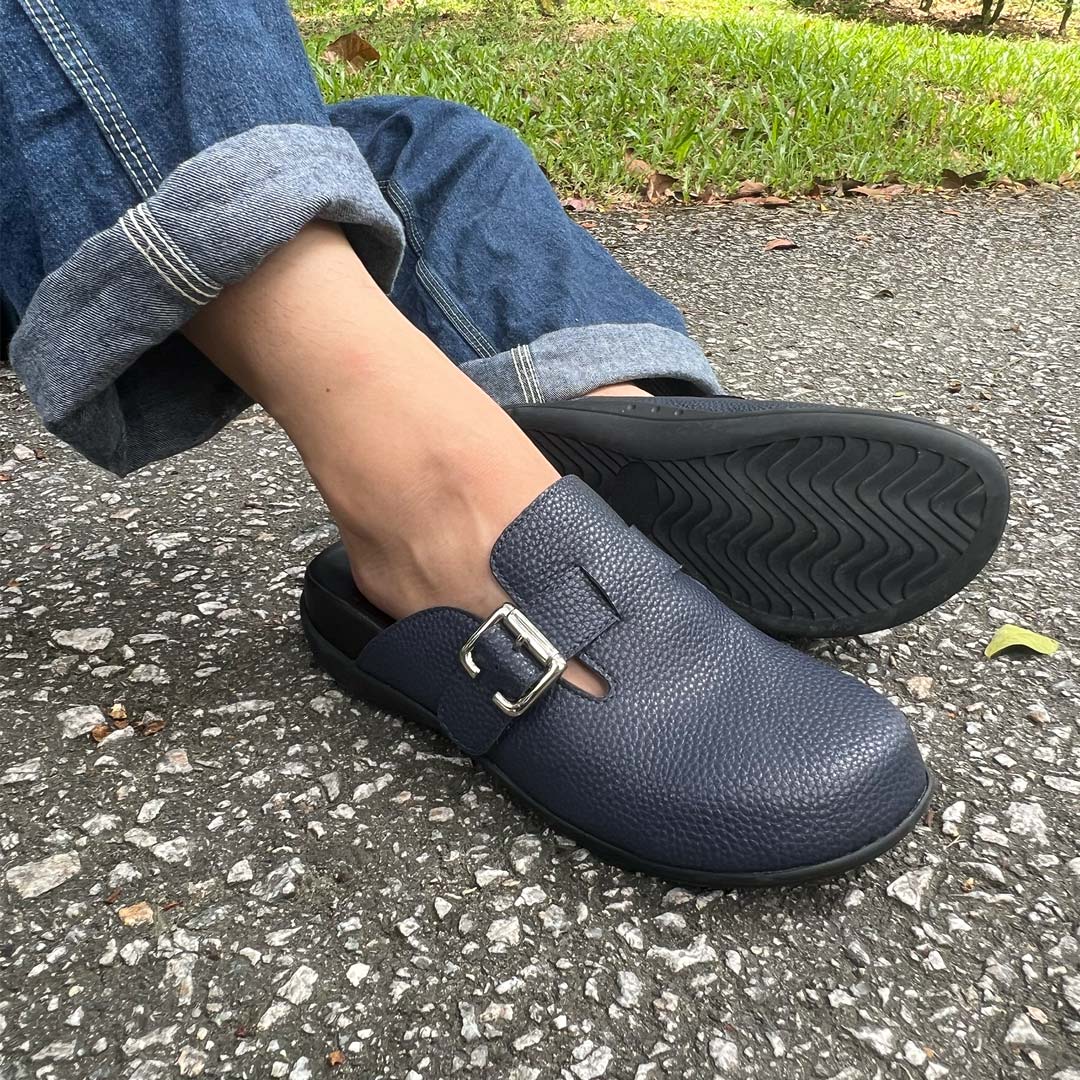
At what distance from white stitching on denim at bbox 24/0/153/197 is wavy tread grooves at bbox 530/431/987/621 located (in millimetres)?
507

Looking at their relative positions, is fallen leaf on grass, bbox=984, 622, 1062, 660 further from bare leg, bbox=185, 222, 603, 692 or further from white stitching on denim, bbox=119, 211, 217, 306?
white stitching on denim, bbox=119, 211, 217, 306

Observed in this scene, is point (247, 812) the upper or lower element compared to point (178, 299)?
lower

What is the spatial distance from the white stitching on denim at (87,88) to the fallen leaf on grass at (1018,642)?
0.97 meters

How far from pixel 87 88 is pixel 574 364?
1.99 feet

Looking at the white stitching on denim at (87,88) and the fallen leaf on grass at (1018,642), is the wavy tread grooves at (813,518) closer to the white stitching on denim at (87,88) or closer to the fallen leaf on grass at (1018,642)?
the fallen leaf on grass at (1018,642)

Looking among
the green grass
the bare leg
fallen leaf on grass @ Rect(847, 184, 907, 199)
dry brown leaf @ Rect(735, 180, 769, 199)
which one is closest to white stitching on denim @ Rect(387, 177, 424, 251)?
the bare leg

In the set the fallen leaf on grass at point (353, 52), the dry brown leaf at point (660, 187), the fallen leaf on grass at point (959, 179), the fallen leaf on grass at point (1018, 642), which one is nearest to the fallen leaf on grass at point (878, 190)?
the fallen leaf on grass at point (959, 179)

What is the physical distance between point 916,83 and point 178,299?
161 inches

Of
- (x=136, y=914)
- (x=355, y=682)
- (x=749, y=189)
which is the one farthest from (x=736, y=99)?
(x=136, y=914)

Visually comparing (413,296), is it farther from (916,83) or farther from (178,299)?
(916,83)

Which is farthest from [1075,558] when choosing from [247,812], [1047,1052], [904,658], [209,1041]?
[209,1041]

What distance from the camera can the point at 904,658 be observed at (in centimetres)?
118

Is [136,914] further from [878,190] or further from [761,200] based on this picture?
[878,190]

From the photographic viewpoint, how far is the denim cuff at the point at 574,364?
4.12 ft
